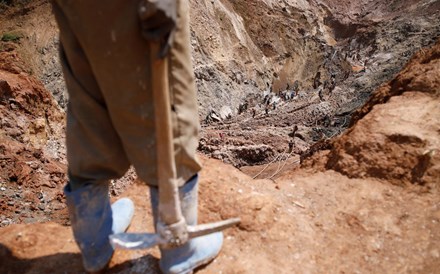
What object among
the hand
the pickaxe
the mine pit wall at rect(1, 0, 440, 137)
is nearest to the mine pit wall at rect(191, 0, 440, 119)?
the mine pit wall at rect(1, 0, 440, 137)

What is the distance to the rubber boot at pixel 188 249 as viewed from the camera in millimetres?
1441

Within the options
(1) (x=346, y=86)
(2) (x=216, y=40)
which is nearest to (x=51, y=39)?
(2) (x=216, y=40)

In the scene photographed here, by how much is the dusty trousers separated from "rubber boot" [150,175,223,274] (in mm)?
68

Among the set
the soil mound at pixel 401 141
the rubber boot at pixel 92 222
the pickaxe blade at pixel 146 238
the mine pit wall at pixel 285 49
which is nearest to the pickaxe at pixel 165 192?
the pickaxe blade at pixel 146 238

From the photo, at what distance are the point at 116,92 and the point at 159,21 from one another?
0.83 ft

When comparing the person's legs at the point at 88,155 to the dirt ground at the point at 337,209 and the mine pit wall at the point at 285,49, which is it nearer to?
the dirt ground at the point at 337,209

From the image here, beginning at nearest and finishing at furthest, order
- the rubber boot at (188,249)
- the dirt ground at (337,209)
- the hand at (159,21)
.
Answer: the hand at (159,21)
the rubber boot at (188,249)
the dirt ground at (337,209)

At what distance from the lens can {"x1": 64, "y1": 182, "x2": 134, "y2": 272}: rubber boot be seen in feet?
4.90

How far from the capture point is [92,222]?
1.53m

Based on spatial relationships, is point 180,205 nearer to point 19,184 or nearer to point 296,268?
point 296,268

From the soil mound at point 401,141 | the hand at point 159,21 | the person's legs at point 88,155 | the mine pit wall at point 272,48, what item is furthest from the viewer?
the mine pit wall at point 272,48

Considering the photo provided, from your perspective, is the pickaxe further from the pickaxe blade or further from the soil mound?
the soil mound

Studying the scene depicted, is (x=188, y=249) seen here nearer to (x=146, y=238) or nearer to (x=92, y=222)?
(x=146, y=238)

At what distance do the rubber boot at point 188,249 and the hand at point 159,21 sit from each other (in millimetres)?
510
